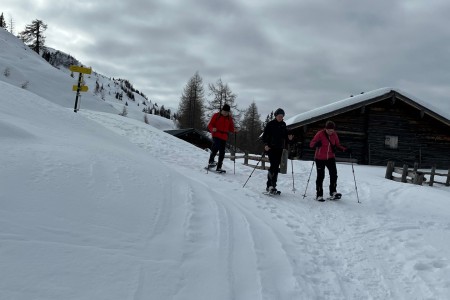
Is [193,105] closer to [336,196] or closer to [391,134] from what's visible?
[391,134]

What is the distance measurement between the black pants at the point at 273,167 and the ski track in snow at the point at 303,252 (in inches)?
41.7

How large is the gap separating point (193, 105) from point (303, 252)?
4543 centimetres

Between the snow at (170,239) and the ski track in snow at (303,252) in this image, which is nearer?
the snow at (170,239)

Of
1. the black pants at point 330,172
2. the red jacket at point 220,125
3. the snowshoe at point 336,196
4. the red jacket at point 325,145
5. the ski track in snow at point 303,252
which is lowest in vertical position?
the ski track in snow at point 303,252

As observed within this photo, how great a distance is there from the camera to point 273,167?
27.1ft

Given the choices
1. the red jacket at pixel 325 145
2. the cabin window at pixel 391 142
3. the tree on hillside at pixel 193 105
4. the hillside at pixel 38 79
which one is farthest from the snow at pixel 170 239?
the hillside at pixel 38 79

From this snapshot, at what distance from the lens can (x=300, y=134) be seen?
22266 mm

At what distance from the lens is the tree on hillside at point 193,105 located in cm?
4878

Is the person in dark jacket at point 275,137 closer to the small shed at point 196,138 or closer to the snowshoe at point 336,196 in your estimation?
the snowshoe at point 336,196

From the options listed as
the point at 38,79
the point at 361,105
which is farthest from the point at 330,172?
the point at 38,79

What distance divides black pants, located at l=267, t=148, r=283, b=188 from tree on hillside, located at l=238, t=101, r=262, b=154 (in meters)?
52.2

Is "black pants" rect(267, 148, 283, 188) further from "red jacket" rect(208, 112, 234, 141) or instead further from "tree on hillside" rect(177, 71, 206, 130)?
"tree on hillside" rect(177, 71, 206, 130)

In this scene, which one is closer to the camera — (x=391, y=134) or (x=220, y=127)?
(x=220, y=127)

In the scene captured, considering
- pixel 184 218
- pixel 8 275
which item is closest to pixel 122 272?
pixel 8 275
